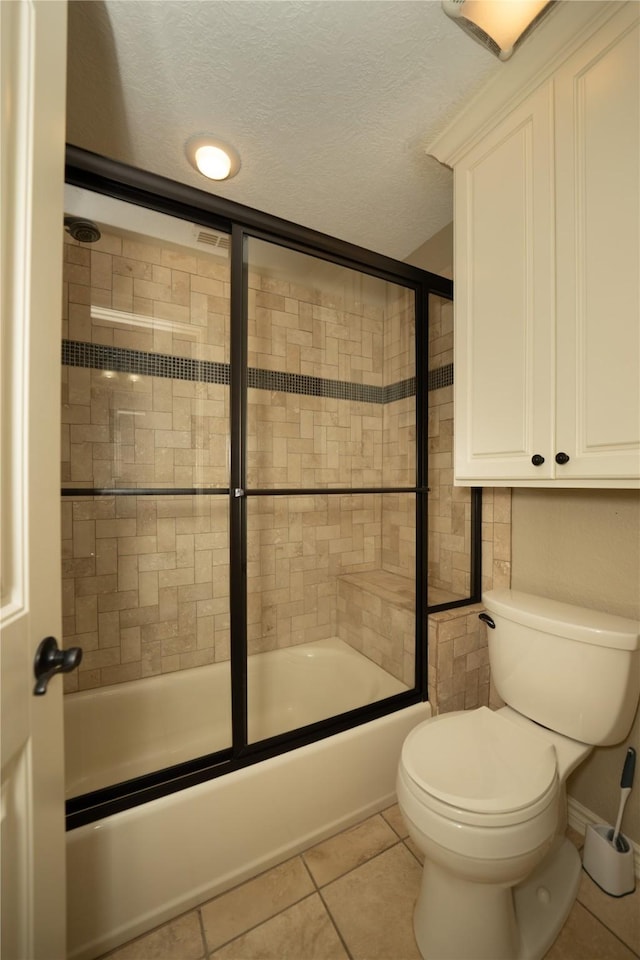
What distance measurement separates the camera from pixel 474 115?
47.5 inches

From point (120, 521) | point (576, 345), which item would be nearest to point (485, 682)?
point (576, 345)

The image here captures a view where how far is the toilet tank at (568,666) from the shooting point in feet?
3.71

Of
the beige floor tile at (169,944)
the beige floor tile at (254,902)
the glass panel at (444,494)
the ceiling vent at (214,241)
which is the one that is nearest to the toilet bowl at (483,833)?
the beige floor tile at (254,902)

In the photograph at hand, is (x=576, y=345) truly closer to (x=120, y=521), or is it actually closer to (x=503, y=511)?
(x=503, y=511)

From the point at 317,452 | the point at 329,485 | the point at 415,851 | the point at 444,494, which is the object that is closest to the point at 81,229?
the point at 317,452

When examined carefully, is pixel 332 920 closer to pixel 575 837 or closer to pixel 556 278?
pixel 575 837

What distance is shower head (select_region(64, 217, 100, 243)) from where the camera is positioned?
1368 mm

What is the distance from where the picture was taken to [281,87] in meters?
1.12

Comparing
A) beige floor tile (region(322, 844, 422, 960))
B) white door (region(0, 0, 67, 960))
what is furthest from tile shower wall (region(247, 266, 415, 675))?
white door (region(0, 0, 67, 960))

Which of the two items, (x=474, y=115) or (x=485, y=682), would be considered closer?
(x=474, y=115)

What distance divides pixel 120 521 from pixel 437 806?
153cm

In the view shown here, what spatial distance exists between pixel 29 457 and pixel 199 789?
1.12 metres

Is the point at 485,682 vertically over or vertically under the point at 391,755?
over

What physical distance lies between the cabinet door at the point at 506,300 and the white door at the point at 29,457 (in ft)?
3.92
